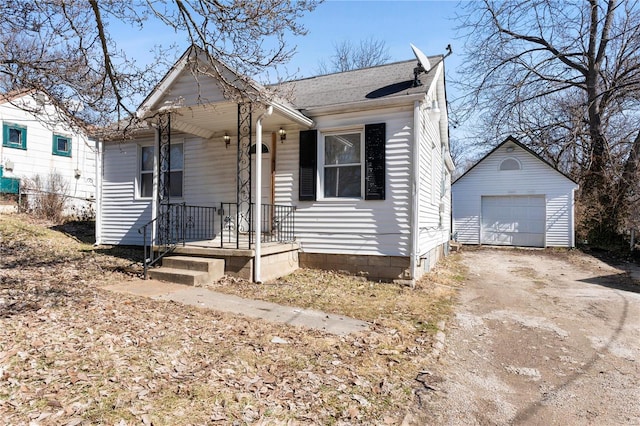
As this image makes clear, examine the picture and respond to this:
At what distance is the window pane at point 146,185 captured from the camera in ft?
33.9

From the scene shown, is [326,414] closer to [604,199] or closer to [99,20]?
[99,20]

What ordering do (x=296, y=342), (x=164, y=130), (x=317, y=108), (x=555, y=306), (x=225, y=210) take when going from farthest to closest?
(x=225, y=210), (x=164, y=130), (x=317, y=108), (x=555, y=306), (x=296, y=342)

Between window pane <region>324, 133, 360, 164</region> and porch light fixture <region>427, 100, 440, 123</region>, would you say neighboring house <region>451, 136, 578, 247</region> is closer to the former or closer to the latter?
porch light fixture <region>427, 100, 440, 123</region>

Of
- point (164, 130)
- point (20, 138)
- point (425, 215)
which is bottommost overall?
point (425, 215)

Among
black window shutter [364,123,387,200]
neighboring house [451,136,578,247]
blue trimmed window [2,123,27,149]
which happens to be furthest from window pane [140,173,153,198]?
neighboring house [451,136,578,247]

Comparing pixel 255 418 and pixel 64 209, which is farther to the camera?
pixel 64 209

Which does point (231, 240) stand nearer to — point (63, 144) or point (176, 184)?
point (176, 184)

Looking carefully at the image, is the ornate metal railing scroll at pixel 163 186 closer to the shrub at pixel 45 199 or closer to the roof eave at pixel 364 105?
the roof eave at pixel 364 105

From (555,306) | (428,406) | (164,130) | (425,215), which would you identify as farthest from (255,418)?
(164,130)

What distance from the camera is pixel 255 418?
2629 millimetres

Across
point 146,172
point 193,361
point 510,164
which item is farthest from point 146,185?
point 510,164

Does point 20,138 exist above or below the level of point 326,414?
above

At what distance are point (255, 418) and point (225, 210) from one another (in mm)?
6907

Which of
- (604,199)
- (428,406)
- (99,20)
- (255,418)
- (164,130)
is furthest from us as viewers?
(604,199)
